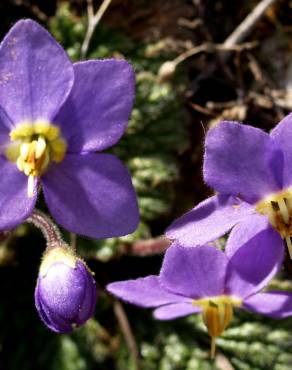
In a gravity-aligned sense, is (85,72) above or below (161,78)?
above

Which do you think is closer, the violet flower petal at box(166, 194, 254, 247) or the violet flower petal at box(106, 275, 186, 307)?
the violet flower petal at box(166, 194, 254, 247)

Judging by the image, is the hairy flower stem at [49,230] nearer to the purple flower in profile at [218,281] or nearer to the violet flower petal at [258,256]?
the purple flower in profile at [218,281]

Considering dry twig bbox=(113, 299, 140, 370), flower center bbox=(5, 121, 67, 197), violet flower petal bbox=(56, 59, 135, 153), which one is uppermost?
violet flower petal bbox=(56, 59, 135, 153)

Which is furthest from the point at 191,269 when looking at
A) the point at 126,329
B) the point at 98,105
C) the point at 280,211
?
the point at 126,329

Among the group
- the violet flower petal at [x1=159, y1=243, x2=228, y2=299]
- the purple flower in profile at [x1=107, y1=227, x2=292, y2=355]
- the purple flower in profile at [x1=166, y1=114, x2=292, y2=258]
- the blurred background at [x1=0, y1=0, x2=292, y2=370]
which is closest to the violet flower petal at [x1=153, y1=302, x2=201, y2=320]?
the purple flower in profile at [x1=107, y1=227, x2=292, y2=355]

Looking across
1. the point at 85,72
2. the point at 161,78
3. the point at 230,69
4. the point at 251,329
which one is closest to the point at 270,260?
the point at 85,72

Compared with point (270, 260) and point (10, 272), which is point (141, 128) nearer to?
point (10, 272)

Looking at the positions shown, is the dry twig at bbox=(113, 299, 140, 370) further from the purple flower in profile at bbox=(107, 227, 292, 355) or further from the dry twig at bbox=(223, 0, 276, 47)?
the dry twig at bbox=(223, 0, 276, 47)

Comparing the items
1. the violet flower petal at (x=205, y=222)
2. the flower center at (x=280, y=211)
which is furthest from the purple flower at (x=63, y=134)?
the flower center at (x=280, y=211)
